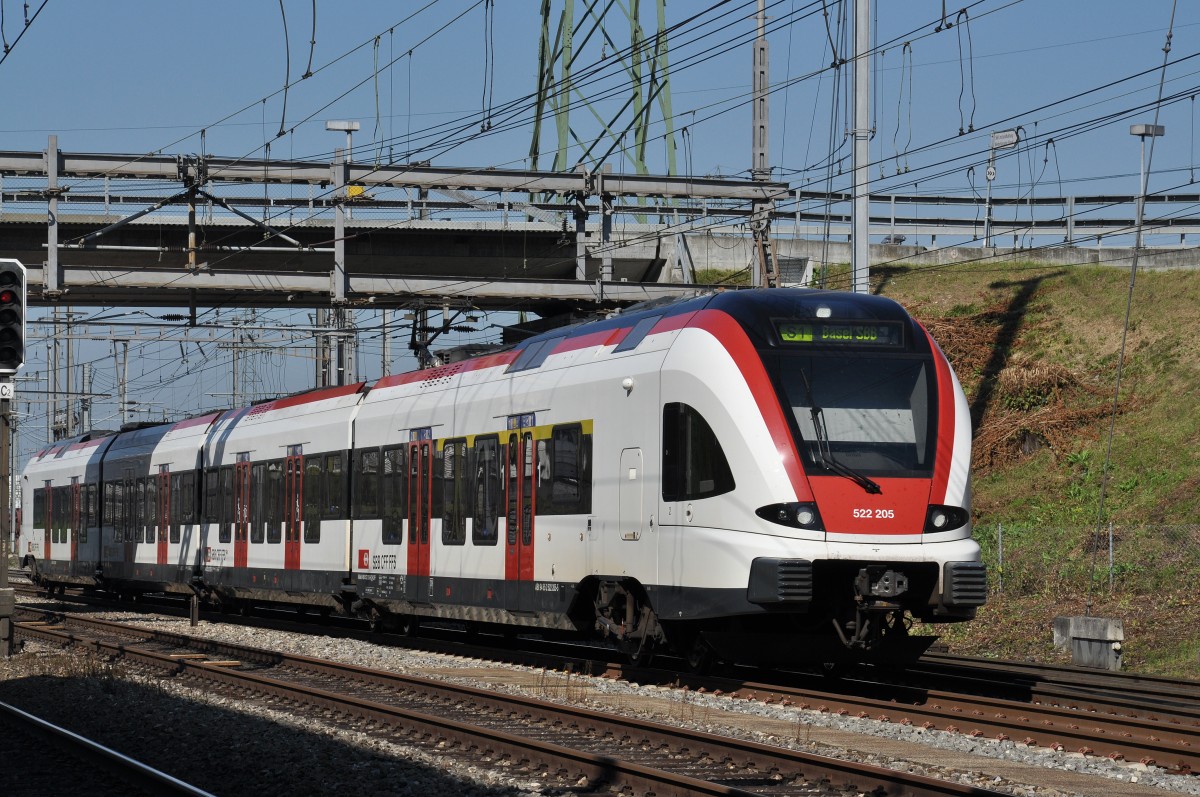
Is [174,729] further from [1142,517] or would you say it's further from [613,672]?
[1142,517]

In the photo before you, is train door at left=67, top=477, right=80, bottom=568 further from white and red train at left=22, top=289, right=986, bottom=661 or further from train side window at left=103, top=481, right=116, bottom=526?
white and red train at left=22, top=289, right=986, bottom=661

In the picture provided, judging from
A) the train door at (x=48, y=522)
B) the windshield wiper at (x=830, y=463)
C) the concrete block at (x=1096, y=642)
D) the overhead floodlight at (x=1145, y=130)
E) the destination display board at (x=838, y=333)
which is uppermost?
the overhead floodlight at (x=1145, y=130)

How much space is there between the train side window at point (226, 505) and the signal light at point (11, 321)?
10.1 m

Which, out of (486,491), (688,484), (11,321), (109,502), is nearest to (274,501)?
(486,491)

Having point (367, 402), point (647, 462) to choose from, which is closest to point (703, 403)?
point (647, 462)

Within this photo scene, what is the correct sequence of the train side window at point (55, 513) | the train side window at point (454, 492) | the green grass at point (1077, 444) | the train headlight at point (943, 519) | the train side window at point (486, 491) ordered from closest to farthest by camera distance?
the train headlight at point (943, 519), the train side window at point (486, 491), the train side window at point (454, 492), the green grass at point (1077, 444), the train side window at point (55, 513)

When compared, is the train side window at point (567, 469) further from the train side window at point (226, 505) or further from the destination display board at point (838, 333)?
the train side window at point (226, 505)

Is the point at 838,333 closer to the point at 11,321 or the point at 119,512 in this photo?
the point at 11,321

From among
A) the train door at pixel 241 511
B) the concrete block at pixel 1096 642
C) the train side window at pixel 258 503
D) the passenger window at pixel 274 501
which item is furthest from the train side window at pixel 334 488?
the concrete block at pixel 1096 642

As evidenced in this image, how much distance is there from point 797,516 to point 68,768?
6192mm

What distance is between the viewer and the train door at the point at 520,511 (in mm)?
17578

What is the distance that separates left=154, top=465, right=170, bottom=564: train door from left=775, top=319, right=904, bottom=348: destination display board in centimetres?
1967

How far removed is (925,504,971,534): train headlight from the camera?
13984 mm

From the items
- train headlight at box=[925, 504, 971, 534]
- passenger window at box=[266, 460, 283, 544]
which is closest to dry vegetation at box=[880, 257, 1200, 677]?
train headlight at box=[925, 504, 971, 534]
